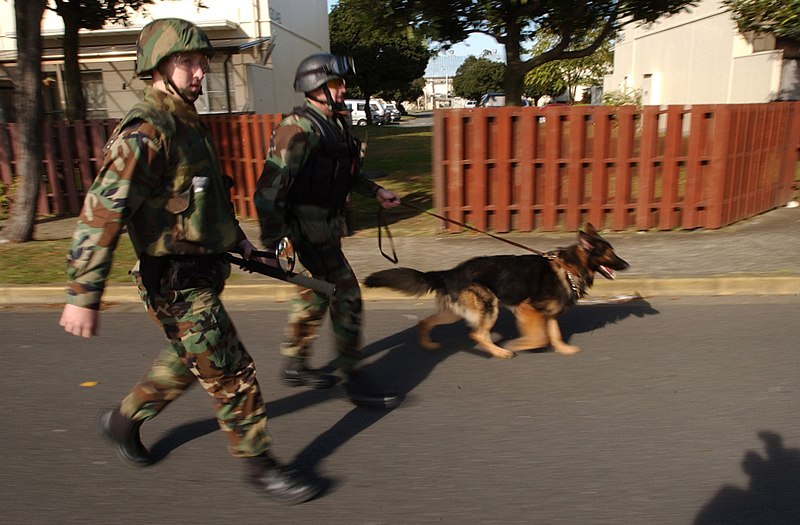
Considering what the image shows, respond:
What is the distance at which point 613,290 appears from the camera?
235 inches

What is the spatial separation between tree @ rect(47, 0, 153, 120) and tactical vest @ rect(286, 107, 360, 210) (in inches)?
451

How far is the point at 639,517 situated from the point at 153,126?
2.58 meters

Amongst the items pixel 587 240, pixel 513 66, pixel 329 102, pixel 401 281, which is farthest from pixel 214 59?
pixel 329 102

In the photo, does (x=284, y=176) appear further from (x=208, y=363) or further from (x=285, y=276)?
(x=208, y=363)

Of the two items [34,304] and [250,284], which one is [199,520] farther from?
[34,304]

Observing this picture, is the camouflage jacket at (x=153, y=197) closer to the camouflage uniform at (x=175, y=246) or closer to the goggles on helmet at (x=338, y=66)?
the camouflage uniform at (x=175, y=246)

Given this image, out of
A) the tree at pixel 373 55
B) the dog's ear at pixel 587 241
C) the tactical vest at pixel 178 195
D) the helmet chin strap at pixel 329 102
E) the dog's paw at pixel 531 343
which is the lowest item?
the dog's paw at pixel 531 343

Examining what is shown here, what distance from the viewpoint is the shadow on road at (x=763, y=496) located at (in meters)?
2.65

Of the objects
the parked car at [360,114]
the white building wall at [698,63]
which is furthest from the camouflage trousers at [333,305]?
the parked car at [360,114]

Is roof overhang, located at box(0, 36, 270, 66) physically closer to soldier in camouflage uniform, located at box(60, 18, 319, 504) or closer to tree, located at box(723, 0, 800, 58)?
tree, located at box(723, 0, 800, 58)

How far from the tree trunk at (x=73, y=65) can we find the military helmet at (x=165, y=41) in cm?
1210

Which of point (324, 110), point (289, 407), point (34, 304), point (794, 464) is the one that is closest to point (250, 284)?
point (34, 304)

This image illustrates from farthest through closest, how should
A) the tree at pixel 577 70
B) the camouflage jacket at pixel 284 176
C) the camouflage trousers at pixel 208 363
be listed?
the tree at pixel 577 70
the camouflage jacket at pixel 284 176
the camouflage trousers at pixel 208 363

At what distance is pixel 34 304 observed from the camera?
20.3 ft
